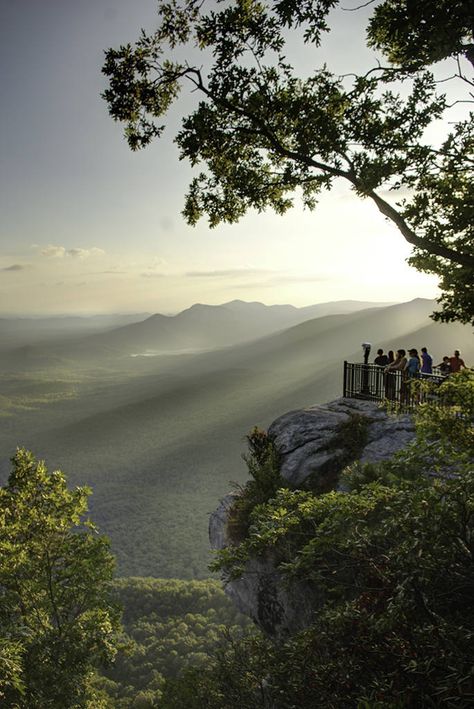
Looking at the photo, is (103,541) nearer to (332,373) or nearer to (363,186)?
(363,186)

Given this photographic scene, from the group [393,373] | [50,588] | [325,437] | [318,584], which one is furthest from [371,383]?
[50,588]

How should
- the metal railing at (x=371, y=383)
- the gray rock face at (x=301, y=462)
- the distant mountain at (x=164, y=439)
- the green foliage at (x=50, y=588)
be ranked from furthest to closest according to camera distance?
1. the distant mountain at (x=164, y=439)
2. the metal railing at (x=371, y=383)
3. the gray rock face at (x=301, y=462)
4. the green foliage at (x=50, y=588)

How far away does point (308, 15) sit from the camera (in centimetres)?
654

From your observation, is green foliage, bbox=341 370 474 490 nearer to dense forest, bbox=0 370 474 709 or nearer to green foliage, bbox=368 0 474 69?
dense forest, bbox=0 370 474 709

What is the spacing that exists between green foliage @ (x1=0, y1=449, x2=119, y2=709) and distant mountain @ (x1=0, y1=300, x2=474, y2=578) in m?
45.7

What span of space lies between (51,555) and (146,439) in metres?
112

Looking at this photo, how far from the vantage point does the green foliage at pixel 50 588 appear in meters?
12.1

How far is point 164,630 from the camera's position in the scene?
135 ft

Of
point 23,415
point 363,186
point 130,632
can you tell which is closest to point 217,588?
point 130,632

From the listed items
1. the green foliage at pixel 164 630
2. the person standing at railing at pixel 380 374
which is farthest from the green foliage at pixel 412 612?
the green foliage at pixel 164 630

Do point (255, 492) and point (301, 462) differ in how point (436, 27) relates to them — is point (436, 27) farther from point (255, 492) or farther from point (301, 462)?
point (255, 492)

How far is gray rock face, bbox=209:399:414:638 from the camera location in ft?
40.4

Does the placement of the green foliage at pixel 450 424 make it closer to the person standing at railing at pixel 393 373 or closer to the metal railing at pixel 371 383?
the metal railing at pixel 371 383

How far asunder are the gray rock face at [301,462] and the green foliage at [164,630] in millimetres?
15609
